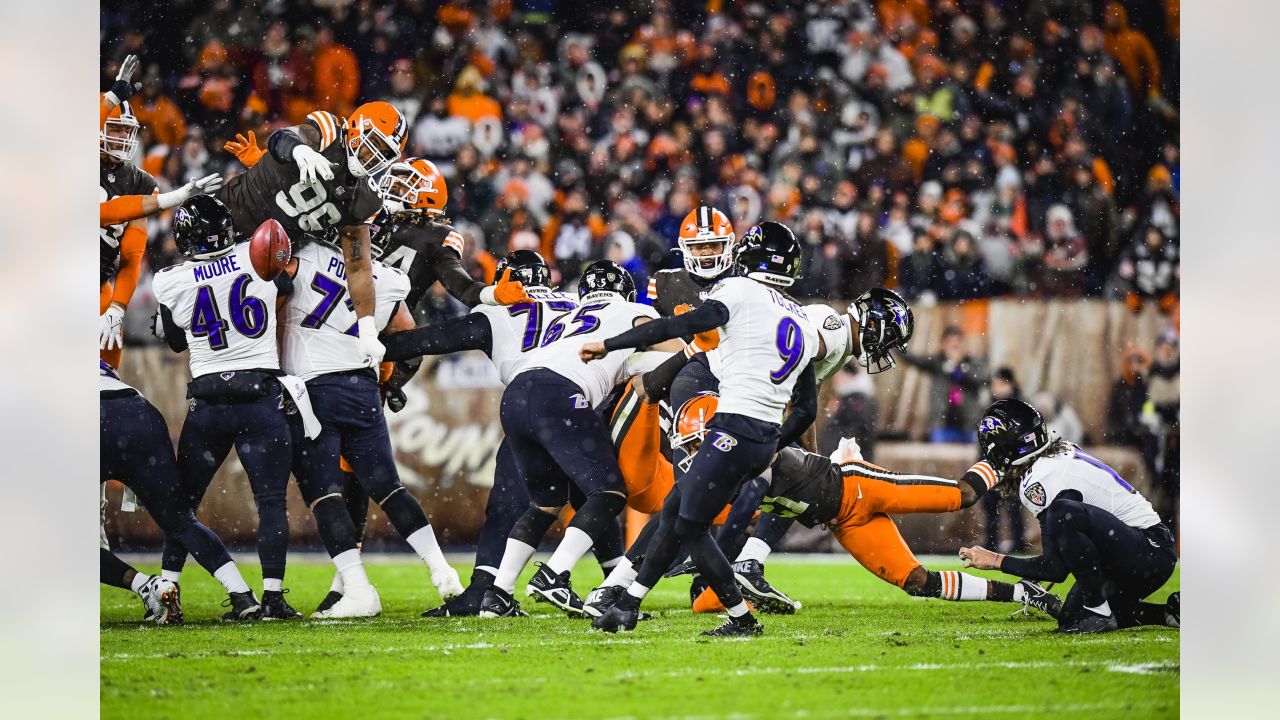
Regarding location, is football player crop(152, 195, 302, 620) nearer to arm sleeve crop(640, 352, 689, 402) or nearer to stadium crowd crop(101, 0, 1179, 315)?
arm sleeve crop(640, 352, 689, 402)

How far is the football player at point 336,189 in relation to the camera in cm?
597

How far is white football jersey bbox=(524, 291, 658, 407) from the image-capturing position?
5.77 m

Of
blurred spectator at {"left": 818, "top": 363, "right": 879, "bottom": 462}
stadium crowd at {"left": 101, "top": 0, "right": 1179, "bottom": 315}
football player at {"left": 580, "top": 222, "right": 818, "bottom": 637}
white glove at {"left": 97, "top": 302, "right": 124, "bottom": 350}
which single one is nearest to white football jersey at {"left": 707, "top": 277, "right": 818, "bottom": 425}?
football player at {"left": 580, "top": 222, "right": 818, "bottom": 637}

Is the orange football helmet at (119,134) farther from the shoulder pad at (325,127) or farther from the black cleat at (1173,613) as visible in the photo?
the black cleat at (1173,613)

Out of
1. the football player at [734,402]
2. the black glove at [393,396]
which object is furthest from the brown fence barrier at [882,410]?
the football player at [734,402]

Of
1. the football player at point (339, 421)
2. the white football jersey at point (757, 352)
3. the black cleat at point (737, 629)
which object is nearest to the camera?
the white football jersey at point (757, 352)

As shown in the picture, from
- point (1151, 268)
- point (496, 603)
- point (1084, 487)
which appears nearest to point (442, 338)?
point (496, 603)

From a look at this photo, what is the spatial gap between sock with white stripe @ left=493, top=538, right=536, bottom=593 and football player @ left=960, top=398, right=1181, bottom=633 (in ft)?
5.80

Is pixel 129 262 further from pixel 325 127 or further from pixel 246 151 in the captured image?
pixel 325 127

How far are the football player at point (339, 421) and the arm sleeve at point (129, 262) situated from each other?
1.11m

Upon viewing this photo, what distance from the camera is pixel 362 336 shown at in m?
5.93
